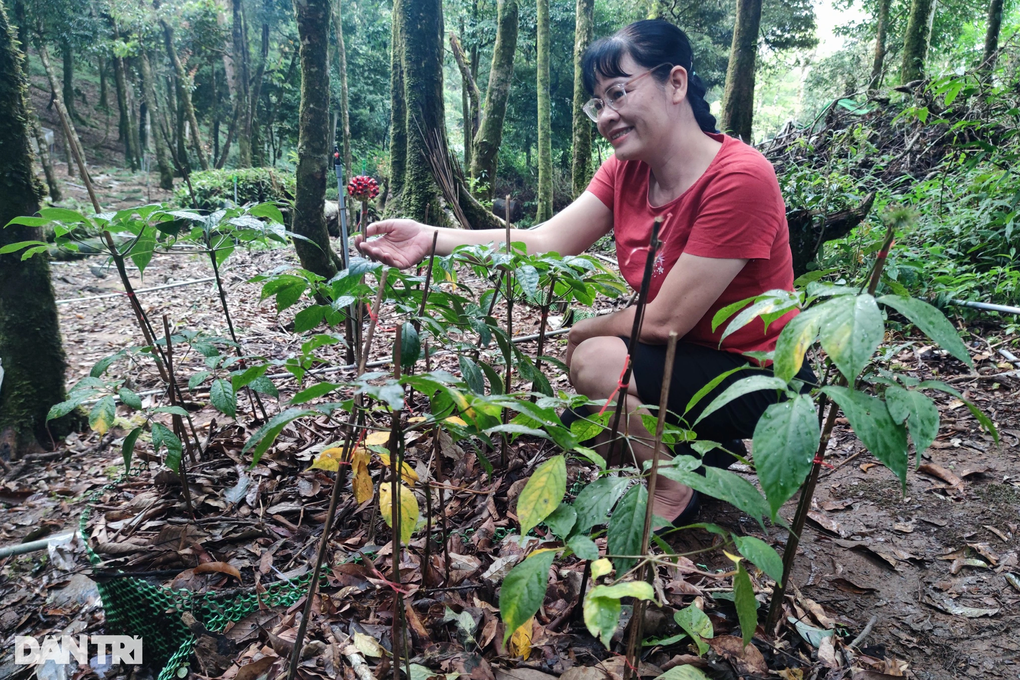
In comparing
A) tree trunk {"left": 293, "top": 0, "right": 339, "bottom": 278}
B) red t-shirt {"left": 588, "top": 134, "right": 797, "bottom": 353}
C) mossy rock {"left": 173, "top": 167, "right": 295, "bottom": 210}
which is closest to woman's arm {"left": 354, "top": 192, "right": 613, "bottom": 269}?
red t-shirt {"left": 588, "top": 134, "right": 797, "bottom": 353}

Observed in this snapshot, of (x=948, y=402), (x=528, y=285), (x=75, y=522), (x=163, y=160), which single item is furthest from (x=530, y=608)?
(x=163, y=160)

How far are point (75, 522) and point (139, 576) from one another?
868 millimetres

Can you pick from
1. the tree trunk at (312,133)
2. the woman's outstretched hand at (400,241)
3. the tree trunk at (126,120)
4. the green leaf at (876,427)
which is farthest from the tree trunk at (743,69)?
the tree trunk at (126,120)

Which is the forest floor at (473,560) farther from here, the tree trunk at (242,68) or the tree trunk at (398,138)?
the tree trunk at (242,68)

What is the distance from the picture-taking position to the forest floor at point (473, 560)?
1.44m

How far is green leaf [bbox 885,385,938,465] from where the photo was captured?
967mm

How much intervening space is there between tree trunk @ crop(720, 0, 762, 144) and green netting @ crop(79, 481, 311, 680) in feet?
23.9

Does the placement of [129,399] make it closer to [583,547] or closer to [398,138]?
[583,547]

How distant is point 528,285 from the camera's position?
145 centimetres

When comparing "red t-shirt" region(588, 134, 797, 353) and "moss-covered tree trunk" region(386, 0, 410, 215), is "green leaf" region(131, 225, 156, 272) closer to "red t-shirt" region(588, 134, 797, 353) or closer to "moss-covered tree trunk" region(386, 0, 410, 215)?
"red t-shirt" region(588, 134, 797, 353)

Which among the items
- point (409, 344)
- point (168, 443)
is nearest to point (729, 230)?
point (409, 344)

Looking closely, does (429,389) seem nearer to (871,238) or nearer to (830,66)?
(871,238)

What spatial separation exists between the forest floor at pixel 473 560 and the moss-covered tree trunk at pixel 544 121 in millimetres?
6940

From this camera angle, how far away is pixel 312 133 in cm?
438
